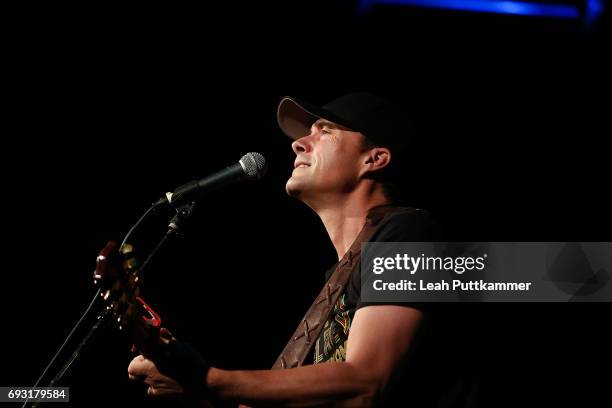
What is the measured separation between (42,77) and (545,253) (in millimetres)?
2762

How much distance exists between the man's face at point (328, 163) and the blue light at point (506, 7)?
152 cm

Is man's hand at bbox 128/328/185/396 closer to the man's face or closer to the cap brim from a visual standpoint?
the man's face

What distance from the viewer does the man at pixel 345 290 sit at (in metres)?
1.79

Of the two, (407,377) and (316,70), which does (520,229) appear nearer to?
(316,70)

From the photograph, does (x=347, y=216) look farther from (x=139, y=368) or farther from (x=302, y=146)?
(x=139, y=368)

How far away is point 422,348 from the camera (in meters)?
1.96

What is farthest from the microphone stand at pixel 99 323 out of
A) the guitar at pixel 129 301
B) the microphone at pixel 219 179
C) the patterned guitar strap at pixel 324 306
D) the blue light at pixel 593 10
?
the blue light at pixel 593 10

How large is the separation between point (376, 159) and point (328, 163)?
0.19 metres

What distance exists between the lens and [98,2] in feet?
12.6

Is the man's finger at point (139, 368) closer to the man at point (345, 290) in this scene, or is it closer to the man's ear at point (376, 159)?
the man at point (345, 290)

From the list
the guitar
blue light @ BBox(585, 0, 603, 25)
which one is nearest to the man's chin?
the guitar

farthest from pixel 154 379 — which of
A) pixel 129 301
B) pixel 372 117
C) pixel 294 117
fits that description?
pixel 294 117

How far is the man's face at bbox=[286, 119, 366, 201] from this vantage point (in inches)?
104

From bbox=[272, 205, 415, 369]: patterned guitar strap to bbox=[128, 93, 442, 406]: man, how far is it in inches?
0.9
